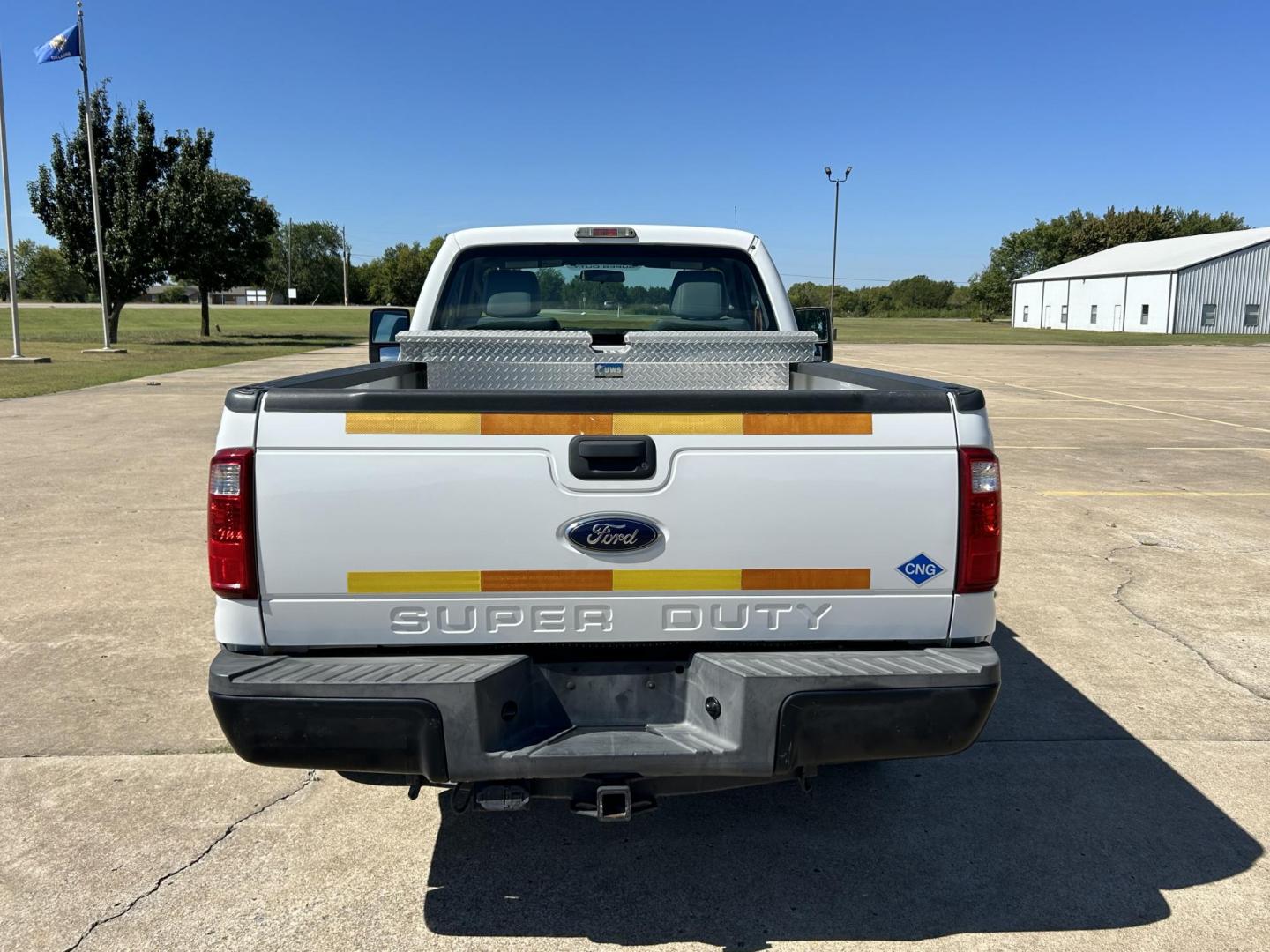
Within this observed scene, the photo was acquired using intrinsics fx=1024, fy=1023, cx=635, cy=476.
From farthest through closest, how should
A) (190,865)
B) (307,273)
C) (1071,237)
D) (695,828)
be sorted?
(307,273) → (1071,237) → (695,828) → (190,865)

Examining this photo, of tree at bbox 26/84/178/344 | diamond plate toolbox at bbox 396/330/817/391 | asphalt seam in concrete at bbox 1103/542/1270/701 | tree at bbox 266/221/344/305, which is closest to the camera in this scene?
diamond plate toolbox at bbox 396/330/817/391

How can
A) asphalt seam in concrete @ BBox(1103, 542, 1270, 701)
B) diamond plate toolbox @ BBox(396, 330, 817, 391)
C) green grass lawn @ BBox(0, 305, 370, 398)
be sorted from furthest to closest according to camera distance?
green grass lawn @ BBox(0, 305, 370, 398) < asphalt seam in concrete @ BBox(1103, 542, 1270, 701) < diamond plate toolbox @ BBox(396, 330, 817, 391)

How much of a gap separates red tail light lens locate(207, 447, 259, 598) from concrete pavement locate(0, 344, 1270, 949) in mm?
1040

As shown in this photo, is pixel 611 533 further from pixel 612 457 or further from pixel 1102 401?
pixel 1102 401

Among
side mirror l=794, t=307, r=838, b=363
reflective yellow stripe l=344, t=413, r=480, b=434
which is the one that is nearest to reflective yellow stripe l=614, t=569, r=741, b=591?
reflective yellow stripe l=344, t=413, r=480, b=434

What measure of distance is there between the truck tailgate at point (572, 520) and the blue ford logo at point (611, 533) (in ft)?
0.06

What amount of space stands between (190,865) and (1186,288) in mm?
69347

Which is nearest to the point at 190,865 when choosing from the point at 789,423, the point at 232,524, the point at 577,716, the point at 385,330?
the point at 232,524

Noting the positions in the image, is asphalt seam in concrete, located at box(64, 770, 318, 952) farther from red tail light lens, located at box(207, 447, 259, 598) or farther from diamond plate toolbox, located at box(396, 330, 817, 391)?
diamond plate toolbox, located at box(396, 330, 817, 391)

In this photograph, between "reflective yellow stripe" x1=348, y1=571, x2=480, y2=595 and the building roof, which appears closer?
"reflective yellow stripe" x1=348, y1=571, x2=480, y2=595

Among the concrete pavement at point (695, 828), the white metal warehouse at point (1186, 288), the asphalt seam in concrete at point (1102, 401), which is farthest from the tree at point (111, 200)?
the white metal warehouse at point (1186, 288)

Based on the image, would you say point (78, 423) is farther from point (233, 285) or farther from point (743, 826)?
point (233, 285)

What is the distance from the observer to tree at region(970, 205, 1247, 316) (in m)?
94.2

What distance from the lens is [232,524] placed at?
261 cm
